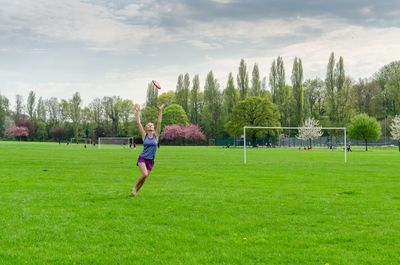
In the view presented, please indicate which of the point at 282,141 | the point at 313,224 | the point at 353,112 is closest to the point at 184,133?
the point at 282,141

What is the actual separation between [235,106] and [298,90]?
54.8 ft

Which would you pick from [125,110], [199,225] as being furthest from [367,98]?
[199,225]

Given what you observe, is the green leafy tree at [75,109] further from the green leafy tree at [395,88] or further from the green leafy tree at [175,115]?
the green leafy tree at [395,88]

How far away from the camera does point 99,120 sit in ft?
497

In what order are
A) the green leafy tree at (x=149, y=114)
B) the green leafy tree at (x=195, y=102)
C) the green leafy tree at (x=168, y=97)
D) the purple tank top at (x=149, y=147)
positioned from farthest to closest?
the green leafy tree at (x=168, y=97) < the green leafy tree at (x=195, y=102) < the green leafy tree at (x=149, y=114) < the purple tank top at (x=149, y=147)

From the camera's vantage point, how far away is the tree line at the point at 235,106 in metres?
108

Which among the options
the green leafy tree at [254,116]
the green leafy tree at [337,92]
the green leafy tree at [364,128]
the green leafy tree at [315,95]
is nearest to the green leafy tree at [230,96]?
the green leafy tree at [315,95]

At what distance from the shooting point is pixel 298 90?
116 m

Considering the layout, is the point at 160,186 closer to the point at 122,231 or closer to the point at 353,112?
the point at 122,231

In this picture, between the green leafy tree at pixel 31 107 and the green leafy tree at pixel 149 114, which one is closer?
the green leafy tree at pixel 149 114

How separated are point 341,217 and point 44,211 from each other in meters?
6.94

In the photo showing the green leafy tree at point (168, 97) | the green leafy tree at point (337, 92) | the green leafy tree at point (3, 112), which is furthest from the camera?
the green leafy tree at point (3, 112)

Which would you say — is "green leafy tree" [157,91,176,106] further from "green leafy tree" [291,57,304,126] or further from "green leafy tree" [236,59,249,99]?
"green leafy tree" [291,57,304,126]

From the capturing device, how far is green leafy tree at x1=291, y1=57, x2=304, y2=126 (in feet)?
378
